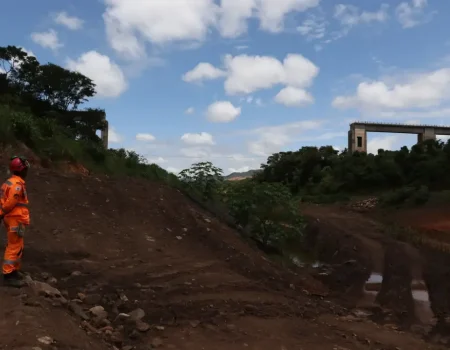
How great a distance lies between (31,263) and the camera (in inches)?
251

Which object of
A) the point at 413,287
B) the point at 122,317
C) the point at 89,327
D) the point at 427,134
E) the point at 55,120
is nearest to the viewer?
the point at 89,327

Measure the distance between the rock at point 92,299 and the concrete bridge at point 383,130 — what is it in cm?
5249

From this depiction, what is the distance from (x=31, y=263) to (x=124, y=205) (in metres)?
4.26

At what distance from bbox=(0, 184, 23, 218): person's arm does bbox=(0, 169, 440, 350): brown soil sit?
33.3 inches

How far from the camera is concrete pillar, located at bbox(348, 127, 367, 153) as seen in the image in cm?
5562

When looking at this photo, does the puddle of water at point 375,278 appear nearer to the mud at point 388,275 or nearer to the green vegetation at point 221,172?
the mud at point 388,275

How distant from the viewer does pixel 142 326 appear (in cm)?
523

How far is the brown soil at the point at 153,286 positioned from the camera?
A: 4.67 m

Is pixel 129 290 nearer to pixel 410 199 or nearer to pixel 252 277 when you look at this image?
pixel 252 277

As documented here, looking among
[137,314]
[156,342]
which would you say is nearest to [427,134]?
[137,314]

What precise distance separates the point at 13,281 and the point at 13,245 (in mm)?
367

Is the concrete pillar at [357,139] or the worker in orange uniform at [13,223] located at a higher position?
the concrete pillar at [357,139]

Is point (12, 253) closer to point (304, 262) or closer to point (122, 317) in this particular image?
point (122, 317)

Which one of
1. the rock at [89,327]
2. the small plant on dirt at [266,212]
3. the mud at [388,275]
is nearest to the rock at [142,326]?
the rock at [89,327]
